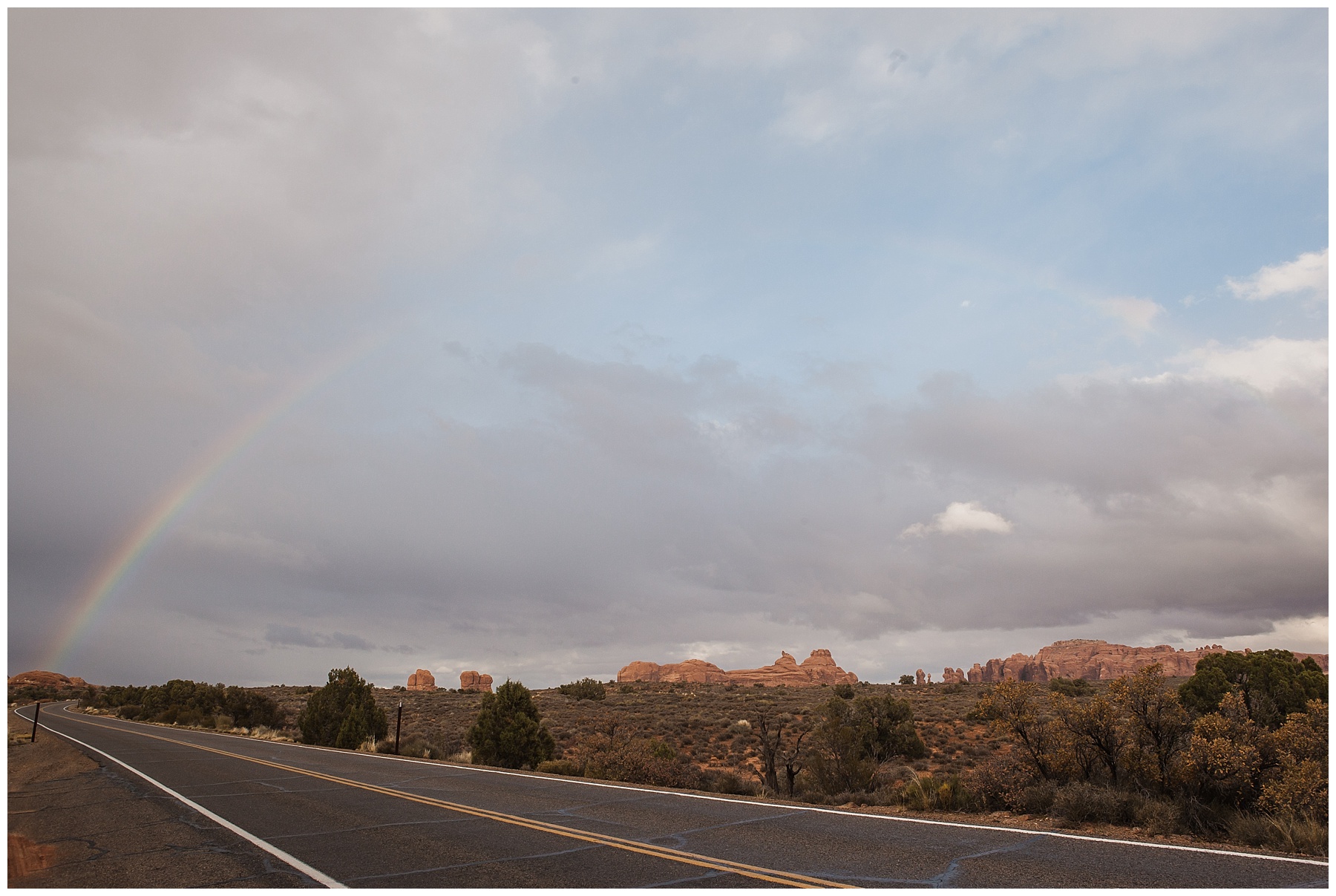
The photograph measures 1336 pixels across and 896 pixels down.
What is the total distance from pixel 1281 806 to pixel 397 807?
529 inches

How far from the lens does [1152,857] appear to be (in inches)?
324

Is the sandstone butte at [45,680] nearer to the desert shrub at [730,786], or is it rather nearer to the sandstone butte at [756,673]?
the sandstone butte at [756,673]

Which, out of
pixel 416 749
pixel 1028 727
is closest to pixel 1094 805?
pixel 1028 727

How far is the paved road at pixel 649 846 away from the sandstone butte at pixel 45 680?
724 feet

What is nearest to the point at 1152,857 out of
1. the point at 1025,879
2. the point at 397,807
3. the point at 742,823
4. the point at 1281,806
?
the point at 1025,879

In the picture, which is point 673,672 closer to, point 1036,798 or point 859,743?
point 859,743

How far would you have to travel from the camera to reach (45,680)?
7362 inches

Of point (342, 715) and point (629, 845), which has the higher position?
point (629, 845)

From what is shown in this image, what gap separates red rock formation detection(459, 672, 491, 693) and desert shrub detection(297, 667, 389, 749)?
354 feet

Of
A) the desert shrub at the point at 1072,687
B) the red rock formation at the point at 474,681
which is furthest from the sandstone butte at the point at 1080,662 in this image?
the red rock formation at the point at 474,681

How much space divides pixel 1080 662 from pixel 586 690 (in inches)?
4535

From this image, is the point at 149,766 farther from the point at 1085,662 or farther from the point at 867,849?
the point at 1085,662

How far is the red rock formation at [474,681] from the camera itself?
465ft

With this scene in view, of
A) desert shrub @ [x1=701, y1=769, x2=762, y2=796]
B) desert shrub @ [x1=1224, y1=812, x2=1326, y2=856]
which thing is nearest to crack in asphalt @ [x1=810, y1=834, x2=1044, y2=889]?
desert shrub @ [x1=1224, y1=812, x2=1326, y2=856]
